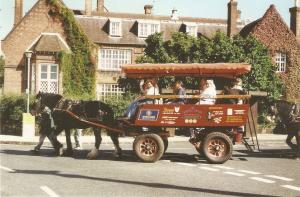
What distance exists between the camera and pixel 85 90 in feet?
116

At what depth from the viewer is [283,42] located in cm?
4003

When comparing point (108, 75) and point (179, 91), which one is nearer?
point (179, 91)

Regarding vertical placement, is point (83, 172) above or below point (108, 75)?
below

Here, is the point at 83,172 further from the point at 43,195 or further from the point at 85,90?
the point at 85,90

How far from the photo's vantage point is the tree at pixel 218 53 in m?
31.5

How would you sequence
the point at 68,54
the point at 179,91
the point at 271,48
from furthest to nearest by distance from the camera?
1. the point at 271,48
2. the point at 68,54
3. the point at 179,91

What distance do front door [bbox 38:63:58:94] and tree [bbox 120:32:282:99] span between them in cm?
624

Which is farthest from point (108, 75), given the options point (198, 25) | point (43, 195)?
point (43, 195)

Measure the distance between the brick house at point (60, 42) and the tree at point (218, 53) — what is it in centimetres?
496

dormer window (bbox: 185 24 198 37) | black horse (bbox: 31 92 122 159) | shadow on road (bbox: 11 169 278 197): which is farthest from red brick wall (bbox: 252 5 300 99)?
shadow on road (bbox: 11 169 278 197)

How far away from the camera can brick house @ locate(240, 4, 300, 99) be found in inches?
1563

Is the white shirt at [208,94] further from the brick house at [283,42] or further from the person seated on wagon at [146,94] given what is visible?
the brick house at [283,42]

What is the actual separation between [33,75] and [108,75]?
7.94 metres

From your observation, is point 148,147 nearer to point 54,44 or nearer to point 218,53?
point 218,53
